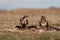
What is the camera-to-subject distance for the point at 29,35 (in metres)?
16.6

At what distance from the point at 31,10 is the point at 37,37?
31.9m

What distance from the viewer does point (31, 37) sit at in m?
16.1

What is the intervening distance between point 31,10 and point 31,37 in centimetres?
3188

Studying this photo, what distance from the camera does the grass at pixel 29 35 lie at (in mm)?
15906

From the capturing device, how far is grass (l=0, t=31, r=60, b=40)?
1591cm

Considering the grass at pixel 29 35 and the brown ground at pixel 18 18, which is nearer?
the grass at pixel 29 35

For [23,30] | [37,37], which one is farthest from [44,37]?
[23,30]

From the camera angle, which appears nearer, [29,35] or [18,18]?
[29,35]

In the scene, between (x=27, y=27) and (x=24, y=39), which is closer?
(x=24, y=39)

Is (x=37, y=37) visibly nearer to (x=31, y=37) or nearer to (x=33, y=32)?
(x=31, y=37)

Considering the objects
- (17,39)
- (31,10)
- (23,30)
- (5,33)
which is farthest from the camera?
(31,10)

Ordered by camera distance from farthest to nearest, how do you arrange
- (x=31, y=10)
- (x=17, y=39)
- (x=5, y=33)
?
(x=31, y=10) → (x=5, y=33) → (x=17, y=39)

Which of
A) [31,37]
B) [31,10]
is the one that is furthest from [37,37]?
[31,10]

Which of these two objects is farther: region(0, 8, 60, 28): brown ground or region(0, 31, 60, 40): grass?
region(0, 8, 60, 28): brown ground
